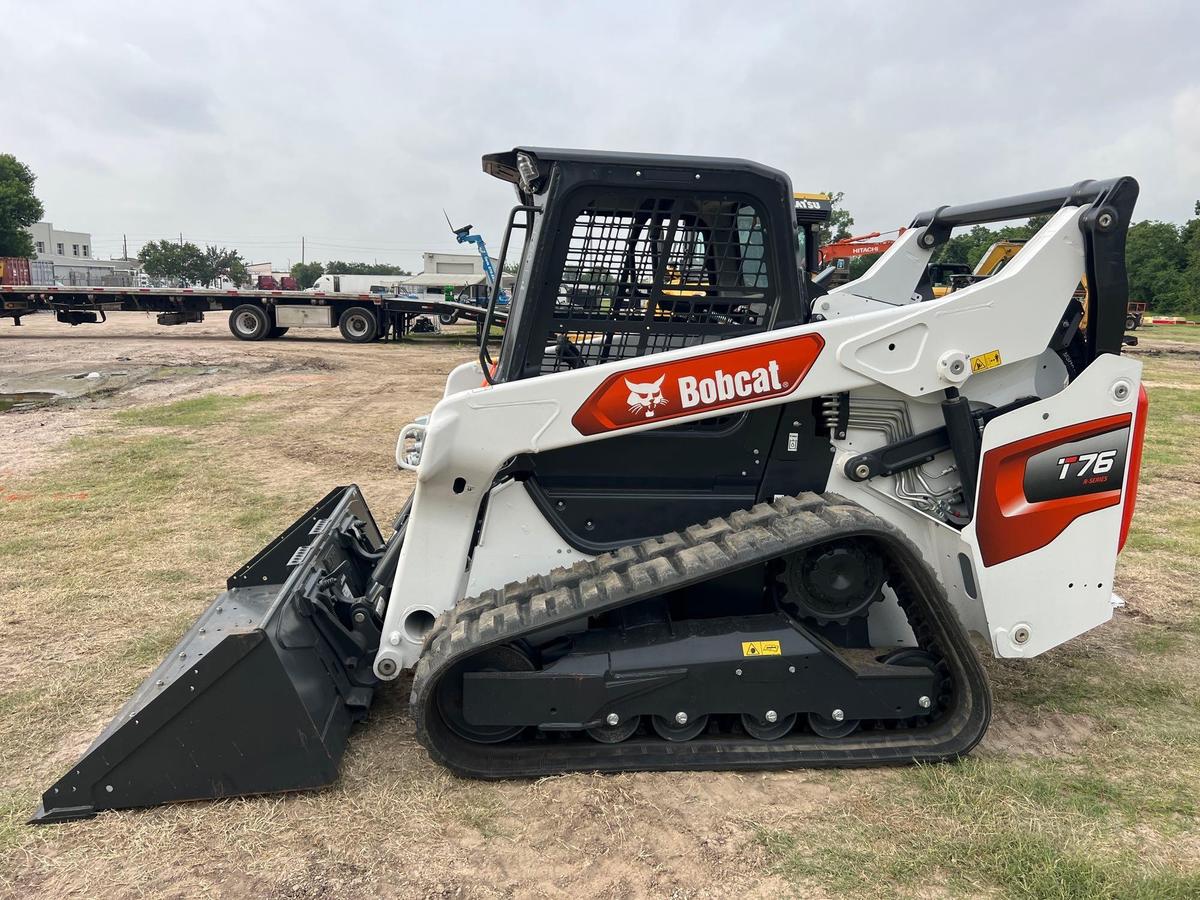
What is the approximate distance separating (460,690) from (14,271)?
4896 cm

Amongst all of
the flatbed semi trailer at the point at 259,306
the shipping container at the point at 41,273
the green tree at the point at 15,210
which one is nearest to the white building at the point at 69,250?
the green tree at the point at 15,210

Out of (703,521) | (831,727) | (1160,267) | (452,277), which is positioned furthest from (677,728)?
(1160,267)

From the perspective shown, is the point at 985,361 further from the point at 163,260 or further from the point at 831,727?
the point at 163,260

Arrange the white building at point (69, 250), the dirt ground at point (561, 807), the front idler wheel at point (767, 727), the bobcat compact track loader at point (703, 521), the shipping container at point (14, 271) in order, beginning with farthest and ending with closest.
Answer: the white building at point (69, 250)
the shipping container at point (14, 271)
the front idler wheel at point (767, 727)
the bobcat compact track loader at point (703, 521)
the dirt ground at point (561, 807)

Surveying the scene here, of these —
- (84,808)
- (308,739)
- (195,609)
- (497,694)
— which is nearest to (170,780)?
(84,808)

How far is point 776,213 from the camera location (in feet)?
10.5

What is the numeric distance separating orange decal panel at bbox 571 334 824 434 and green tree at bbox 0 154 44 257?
7168 centimetres

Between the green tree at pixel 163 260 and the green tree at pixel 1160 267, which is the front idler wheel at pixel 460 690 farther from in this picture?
the green tree at pixel 163 260

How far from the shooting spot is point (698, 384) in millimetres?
3066

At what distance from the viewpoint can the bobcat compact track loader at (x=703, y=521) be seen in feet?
9.71

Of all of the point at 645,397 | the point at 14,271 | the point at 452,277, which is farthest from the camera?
the point at 14,271

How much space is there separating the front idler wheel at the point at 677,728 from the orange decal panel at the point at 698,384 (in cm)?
117

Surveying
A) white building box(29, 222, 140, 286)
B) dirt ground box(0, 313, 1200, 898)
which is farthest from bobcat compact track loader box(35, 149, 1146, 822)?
white building box(29, 222, 140, 286)

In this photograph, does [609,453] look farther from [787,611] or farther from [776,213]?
[776,213]
